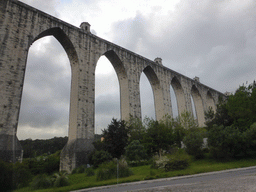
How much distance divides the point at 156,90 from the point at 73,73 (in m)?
15.6

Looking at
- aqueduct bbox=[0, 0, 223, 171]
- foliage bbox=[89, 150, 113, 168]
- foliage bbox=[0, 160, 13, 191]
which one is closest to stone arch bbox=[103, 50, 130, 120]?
aqueduct bbox=[0, 0, 223, 171]

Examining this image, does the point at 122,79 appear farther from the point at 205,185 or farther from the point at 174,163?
the point at 205,185

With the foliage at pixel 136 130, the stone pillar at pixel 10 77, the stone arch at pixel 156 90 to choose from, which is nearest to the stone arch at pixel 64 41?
the stone pillar at pixel 10 77

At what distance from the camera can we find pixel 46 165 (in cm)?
2094

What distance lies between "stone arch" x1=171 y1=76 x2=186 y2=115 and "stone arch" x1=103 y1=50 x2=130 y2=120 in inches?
518

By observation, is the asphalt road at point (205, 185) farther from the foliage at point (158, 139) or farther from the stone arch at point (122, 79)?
the stone arch at point (122, 79)

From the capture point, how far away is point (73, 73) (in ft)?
73.0

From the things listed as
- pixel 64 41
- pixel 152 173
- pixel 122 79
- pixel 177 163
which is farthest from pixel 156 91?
pixel 152 173

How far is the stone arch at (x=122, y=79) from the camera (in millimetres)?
26234

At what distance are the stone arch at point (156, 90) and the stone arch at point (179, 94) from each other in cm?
574

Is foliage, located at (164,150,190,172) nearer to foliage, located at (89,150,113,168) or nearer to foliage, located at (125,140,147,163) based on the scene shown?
foliage, located at (125,140,147,163)

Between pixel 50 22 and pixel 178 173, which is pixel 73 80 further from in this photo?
pixel 178 173

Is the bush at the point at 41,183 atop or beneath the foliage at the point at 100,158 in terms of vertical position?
beneath

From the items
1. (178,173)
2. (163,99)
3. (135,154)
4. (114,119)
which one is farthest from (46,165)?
(163,99)
